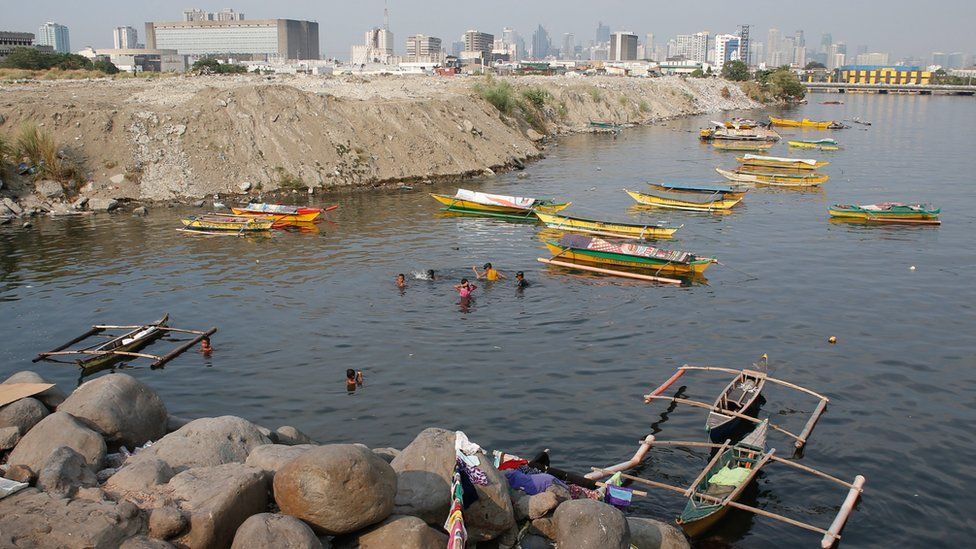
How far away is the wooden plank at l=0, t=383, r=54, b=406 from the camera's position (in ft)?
50.0

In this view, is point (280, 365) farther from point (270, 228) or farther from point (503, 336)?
point (270, 228)

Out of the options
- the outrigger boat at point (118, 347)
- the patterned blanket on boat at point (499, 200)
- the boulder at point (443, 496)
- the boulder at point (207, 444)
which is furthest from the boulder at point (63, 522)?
the patterned blanket on boat at point (499, 200)

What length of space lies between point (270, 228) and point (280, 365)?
18.3 meters

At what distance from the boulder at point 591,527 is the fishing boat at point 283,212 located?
104 feet

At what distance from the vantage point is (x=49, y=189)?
149 feet

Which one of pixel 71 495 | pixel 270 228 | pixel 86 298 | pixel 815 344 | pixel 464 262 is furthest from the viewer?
pixel 270 228

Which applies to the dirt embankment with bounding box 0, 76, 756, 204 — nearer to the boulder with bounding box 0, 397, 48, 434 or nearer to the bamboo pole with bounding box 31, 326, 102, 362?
the bamboo pole with bounding box 31, 326, 102, 362

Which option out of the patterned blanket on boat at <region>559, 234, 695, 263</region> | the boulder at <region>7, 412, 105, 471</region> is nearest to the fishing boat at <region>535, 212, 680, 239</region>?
the patterned blanket on boat at <region>559, 234, 695, 263</region>

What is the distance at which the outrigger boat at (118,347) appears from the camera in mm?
23031

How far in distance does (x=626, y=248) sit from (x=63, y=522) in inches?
978

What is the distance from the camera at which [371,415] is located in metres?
19.8

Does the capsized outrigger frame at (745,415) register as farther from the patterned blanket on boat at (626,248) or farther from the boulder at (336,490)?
the boulder at (336,490)

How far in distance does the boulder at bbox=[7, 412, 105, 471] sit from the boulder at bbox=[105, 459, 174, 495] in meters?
0.95

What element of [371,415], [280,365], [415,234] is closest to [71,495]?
[371,415]
